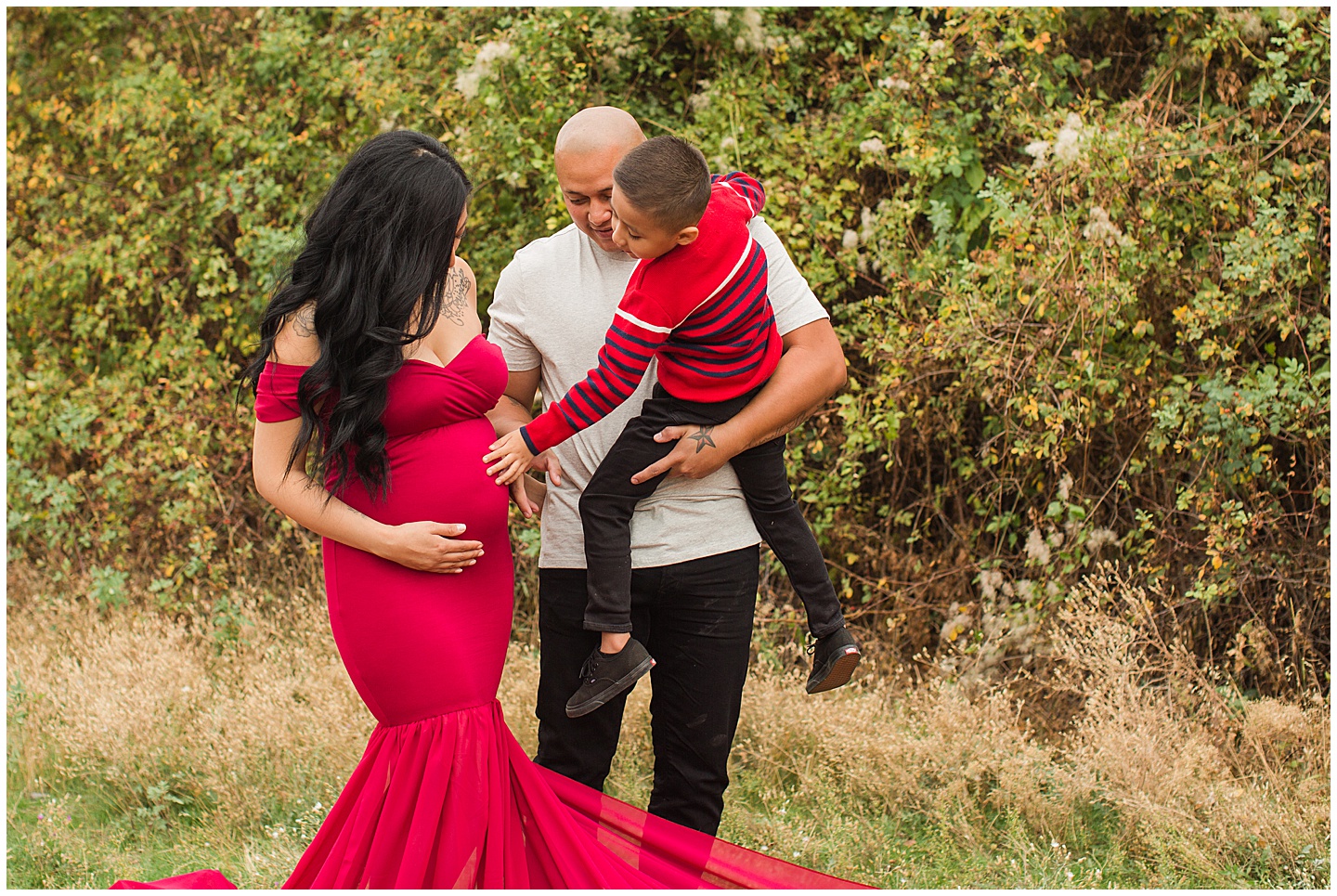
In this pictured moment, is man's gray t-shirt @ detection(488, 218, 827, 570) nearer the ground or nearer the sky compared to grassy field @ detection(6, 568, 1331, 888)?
nearer the sky

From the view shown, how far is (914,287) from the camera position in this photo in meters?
4.43

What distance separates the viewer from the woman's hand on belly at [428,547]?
2287 millimetres

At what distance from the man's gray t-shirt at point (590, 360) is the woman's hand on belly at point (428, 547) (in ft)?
1.14

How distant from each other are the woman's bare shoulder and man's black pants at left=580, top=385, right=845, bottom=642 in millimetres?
676

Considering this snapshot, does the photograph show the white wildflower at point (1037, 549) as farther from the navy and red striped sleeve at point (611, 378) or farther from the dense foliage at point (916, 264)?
the navy and red striped sleeve at point (611, 378)

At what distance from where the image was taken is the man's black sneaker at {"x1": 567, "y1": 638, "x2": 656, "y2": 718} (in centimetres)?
245

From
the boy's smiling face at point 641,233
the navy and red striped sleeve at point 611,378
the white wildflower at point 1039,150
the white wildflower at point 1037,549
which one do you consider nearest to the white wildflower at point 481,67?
the white wildflower at point 1039,150

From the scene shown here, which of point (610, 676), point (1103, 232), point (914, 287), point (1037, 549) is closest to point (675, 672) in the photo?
point (610, 676)

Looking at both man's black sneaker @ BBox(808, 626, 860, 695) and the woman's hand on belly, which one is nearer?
the woman's hand on belly

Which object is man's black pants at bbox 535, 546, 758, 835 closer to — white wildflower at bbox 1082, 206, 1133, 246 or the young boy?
the young boy

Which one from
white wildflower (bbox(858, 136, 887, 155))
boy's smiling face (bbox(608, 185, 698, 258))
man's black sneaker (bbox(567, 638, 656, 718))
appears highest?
boy's smiling face (bbox(608, 185, 698, 258))

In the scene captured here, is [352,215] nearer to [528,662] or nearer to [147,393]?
[528,662]

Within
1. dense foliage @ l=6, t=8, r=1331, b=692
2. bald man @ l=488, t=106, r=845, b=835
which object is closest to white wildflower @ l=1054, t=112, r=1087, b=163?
dense foliage @ l=6, t=8, r=1331, b=692

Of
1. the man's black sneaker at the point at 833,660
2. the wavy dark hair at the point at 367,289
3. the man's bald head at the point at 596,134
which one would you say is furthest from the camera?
the man's black sneaker at the point at 833,660
